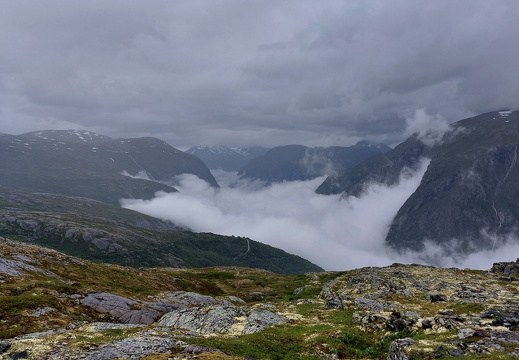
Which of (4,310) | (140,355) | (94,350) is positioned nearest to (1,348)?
(94,350)

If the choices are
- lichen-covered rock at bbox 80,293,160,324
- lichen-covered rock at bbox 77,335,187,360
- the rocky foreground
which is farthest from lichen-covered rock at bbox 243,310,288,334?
lichen-covered rock at bbox 80,293,160,324

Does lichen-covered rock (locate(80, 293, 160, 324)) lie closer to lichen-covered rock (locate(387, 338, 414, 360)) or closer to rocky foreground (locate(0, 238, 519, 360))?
rocky foreground (locate(0, 238, 519, 360))

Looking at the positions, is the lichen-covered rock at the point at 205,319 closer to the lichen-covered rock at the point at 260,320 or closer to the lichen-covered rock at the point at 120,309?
the lichen-covered rock at the point at 260,320

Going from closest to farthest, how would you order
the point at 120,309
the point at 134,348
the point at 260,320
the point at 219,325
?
the point at 134,348 < the point at 219,325 < the point at 260,320 < the point at 120,309

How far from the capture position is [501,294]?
75.2 metres

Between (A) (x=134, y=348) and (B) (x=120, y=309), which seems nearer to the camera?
(A) (x=134, y=348)

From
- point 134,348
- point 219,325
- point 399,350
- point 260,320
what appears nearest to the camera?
point 399,350

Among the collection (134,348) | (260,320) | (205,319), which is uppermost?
(260,320)

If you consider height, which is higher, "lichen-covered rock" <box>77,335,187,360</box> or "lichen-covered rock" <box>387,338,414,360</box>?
"lichen-covered rock" <box>387,338,414,360</box>

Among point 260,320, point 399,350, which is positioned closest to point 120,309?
point 260,320

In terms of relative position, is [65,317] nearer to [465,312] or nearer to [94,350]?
[94,350]

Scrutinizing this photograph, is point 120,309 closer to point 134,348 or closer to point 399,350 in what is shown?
point 134,348

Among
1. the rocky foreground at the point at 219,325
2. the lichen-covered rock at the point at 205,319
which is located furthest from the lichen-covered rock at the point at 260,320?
the lichen-covered rock at the point at 205,319

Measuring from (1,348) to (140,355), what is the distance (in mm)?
12910
